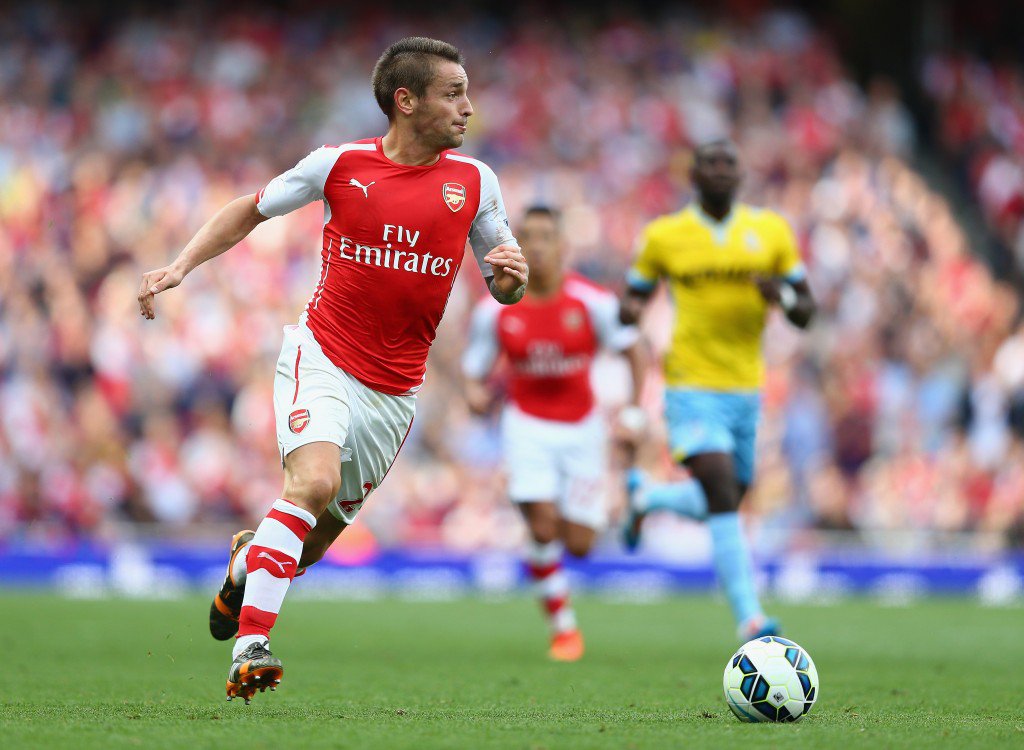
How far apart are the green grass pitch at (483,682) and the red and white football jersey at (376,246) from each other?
1.56 metres

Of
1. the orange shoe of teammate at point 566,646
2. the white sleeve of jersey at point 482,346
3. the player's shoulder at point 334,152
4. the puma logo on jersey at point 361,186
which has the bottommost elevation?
the orange shoe of teammate at point 566,646

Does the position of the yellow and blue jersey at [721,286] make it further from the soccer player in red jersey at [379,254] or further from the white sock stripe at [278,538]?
the white sock stripe at [278,538]

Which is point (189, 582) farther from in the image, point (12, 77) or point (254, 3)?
point (254, 3)

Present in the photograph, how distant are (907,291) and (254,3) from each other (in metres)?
11.1

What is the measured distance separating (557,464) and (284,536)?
4.72m

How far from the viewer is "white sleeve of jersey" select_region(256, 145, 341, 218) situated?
642 cm

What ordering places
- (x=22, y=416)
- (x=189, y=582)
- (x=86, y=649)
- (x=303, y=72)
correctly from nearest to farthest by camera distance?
(x=86, y=649) < (x=189, y=582) < (x=22, y=416) < (x=303, y=72)

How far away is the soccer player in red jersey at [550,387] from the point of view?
10352 millimetres

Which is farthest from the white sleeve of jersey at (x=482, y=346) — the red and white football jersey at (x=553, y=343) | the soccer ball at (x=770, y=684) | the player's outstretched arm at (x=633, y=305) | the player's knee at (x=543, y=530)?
the soccer ball at (x=770, y=684)

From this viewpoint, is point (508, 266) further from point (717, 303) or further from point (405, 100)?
point (717, 303)

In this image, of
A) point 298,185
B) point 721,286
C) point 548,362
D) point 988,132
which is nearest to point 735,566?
point 721,286

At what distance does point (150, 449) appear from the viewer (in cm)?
1788

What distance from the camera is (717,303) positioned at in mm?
9227

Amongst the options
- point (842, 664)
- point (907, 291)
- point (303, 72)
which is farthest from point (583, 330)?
point (303, 72)
